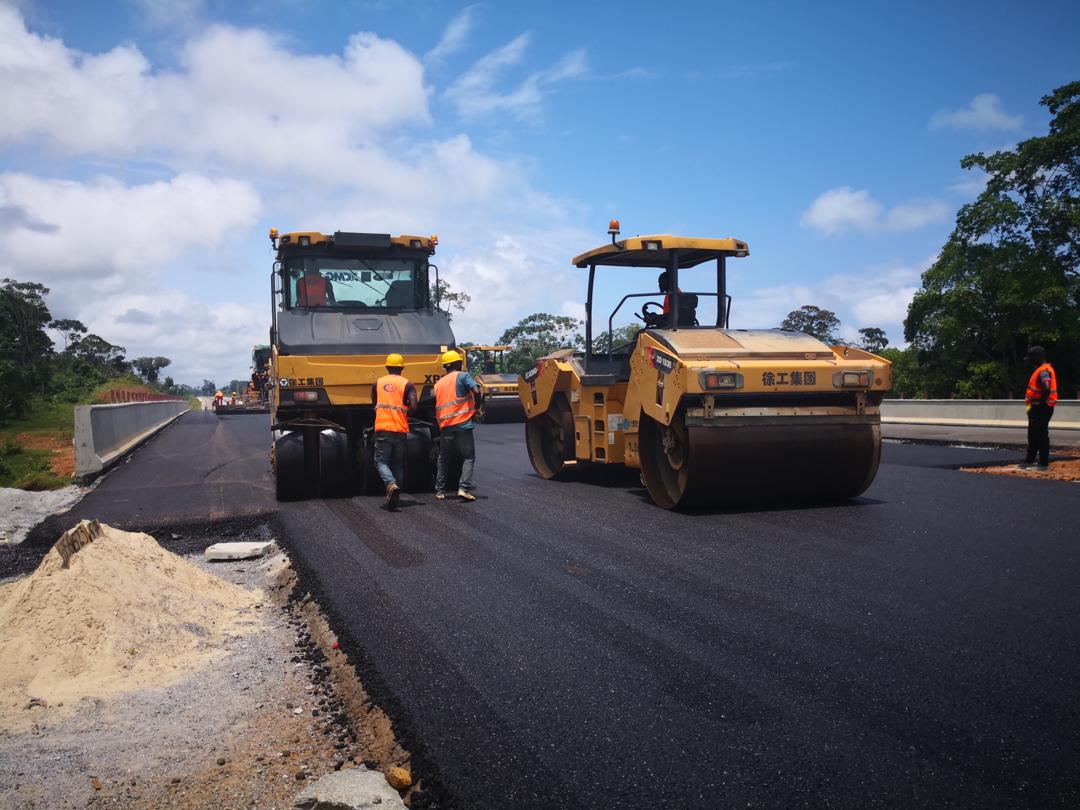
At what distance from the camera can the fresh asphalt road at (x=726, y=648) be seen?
108 inches

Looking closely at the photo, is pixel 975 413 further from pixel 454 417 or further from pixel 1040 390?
pixel 454 417

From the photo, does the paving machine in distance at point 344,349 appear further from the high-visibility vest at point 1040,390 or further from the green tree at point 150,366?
the green tree at point 150,366

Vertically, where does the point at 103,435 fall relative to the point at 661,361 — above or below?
below

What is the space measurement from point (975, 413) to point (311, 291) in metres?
15.7

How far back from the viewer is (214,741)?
3.30 m

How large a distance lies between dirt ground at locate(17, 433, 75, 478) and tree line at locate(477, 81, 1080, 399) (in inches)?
562

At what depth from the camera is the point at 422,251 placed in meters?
10.6

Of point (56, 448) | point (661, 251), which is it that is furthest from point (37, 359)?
point (661, 251)

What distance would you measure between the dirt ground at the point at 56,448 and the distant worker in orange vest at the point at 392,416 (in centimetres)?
612

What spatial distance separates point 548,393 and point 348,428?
238 centimetres

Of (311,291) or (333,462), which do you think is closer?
(333,462)

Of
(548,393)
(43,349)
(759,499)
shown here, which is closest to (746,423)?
(759,499)

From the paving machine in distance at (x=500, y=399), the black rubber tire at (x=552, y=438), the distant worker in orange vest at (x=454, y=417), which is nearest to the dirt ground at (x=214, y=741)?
the distant worker in orange vest at (x=454, y=417)

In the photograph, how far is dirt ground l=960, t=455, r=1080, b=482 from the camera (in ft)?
32.0
